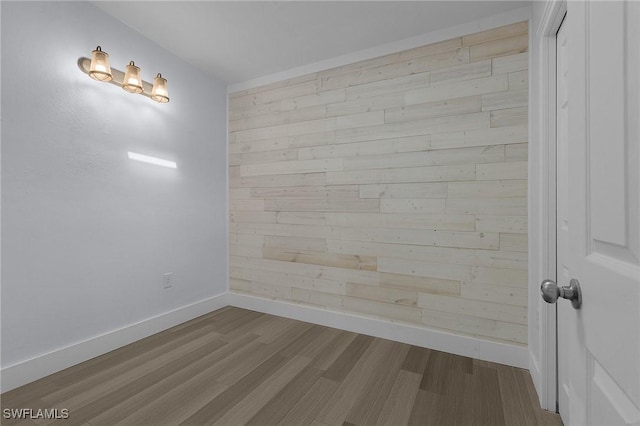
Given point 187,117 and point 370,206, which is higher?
point 187,117

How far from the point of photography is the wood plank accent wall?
1982mm

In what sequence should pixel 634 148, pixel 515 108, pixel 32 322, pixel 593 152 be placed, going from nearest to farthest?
pixel 634 148, pixel 593 152, pixel 32 322, pixel 515 108

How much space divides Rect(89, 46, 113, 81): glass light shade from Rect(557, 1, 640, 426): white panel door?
2416 mm

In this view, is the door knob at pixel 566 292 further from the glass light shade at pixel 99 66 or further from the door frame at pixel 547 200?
the glass light shade at pixel 99 66

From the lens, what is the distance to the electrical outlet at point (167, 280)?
99.3 inches

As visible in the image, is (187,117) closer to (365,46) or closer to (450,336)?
(365,46)

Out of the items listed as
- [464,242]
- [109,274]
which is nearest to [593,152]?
[464,242]

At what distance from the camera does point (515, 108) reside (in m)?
1.95

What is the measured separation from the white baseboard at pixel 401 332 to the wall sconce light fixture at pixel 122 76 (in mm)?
2100

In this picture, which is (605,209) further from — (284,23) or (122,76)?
(122,76)

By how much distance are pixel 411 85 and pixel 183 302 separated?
2815mm

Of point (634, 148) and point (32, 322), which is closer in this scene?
point (634, 148)

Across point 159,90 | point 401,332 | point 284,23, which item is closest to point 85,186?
point 159,90

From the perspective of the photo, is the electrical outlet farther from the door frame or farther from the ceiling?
the door frame
